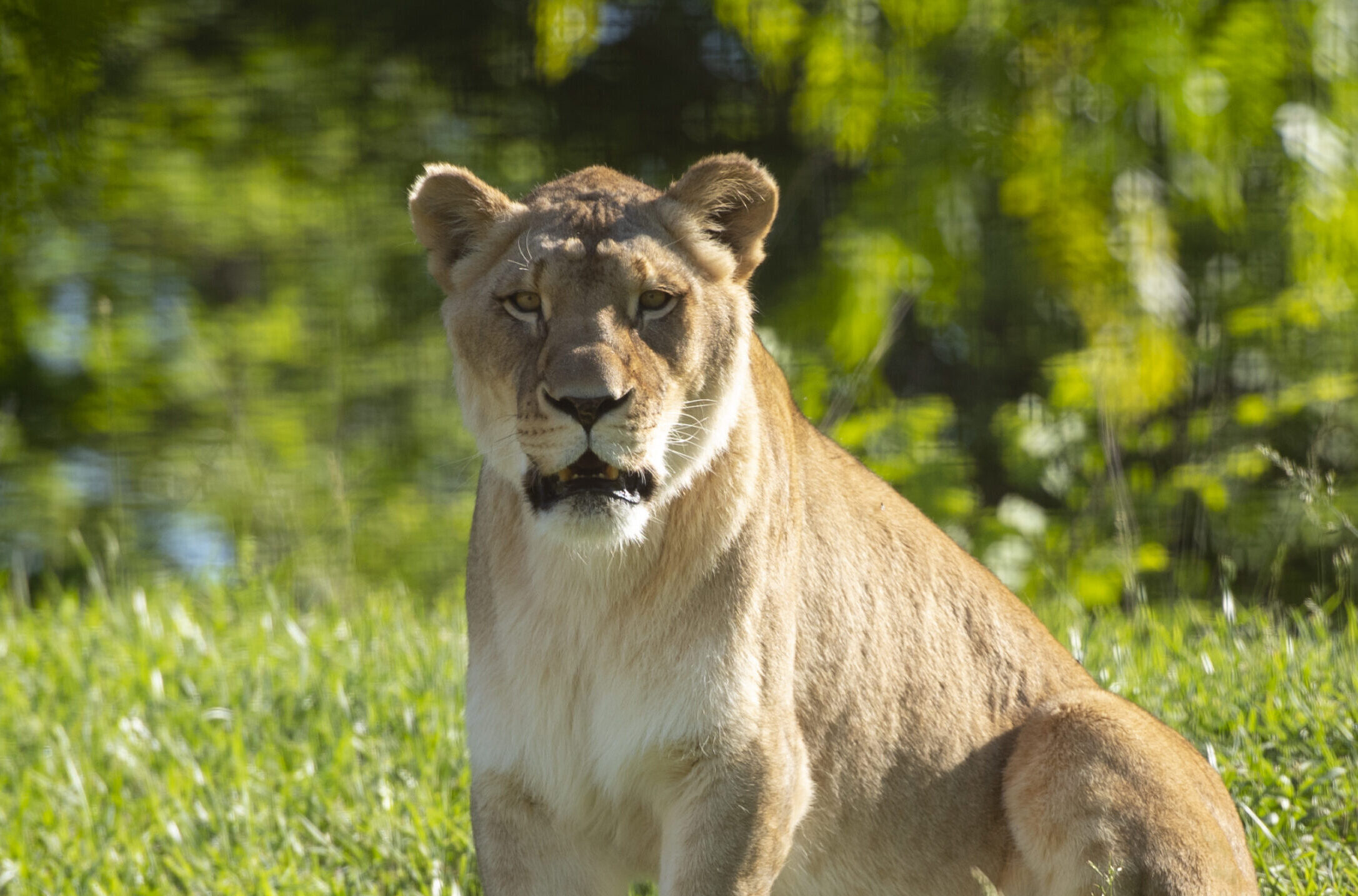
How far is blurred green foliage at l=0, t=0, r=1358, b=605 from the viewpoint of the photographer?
6.91 metres

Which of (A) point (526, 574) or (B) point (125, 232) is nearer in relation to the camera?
(A) point (526, 574)

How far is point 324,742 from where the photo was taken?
4539 millimetres

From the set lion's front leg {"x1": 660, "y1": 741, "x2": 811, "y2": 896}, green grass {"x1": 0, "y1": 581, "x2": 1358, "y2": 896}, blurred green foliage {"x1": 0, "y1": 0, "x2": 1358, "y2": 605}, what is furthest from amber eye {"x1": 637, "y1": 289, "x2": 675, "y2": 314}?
blurred green foliage {"x1": 0, "y1": 0, "x2": 1358, "y2": 605}

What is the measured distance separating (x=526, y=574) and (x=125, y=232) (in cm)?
713

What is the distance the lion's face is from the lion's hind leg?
43.0 inches

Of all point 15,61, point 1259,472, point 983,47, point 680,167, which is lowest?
point 1259,472

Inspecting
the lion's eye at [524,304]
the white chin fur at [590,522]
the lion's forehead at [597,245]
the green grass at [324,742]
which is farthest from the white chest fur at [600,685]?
the green grass at [324,742]

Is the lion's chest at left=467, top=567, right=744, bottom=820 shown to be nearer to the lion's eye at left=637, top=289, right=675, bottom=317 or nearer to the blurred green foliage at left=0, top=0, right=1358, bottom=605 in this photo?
the lion's eye at left=637, top=289, right=675, bottom=317

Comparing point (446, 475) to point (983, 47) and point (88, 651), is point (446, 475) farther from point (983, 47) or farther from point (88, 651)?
point (983, 47)

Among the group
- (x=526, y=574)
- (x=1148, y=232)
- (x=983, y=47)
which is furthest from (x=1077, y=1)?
(x=526, y=574)

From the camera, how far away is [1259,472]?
25.4 ft

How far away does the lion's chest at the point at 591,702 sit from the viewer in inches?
110

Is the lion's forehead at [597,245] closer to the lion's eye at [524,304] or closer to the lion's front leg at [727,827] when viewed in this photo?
the lion's eye at [524,304]

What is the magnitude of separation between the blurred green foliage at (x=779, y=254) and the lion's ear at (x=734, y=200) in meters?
2.73
